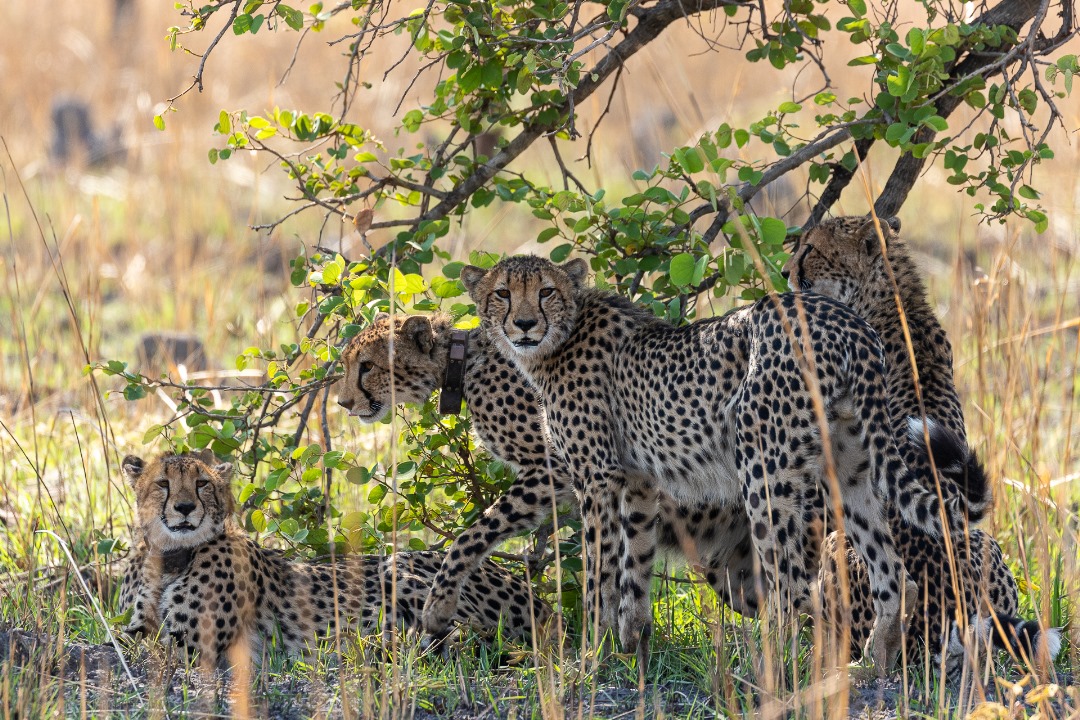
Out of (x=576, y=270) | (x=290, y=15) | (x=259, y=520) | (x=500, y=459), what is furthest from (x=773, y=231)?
(x=259, y=520)

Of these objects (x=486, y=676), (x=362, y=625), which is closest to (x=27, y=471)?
(x=362, y=625)

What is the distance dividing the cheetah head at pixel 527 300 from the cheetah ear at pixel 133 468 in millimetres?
1140

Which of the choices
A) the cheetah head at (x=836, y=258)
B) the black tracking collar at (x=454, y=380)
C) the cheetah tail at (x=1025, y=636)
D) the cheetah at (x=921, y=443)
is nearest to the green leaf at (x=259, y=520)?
the black tracking collar at (x=454, y=380)

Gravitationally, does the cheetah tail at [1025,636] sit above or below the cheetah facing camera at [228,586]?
below

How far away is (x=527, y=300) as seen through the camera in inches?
161

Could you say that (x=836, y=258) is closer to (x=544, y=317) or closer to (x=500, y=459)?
(x=544, y=317)

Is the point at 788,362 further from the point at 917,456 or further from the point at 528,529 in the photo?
the point at 528,529

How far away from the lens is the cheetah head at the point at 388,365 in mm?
4309

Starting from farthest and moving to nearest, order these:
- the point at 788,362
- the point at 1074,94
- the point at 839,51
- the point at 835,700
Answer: the point at 839,51, the point at 1074,94, the point at 788,362, the point at 835,700

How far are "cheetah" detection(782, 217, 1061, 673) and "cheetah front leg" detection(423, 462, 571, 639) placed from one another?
3.01ft

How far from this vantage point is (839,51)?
1290cm

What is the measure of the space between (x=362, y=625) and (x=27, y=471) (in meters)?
2.22

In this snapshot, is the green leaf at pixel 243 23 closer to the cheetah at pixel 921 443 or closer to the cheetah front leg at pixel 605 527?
the cheetah front leg at pixel 605 527

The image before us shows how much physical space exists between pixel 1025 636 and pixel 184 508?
233 centimetres
